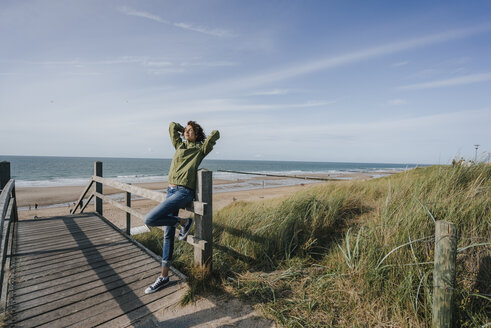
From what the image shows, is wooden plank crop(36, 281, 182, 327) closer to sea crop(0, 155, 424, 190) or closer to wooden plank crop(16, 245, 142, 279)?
wooden plank crop(16, 245, 142, 279)

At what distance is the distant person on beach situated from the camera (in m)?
3.28

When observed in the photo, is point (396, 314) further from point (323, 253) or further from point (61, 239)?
point (61, 239)

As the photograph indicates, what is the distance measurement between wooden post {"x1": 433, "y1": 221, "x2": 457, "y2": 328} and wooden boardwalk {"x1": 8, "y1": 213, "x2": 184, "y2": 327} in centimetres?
290

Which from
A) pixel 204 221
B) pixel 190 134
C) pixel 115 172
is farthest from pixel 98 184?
pixel 115 172

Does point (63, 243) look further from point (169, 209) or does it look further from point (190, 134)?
point (190, 134)

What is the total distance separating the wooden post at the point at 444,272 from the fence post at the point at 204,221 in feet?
8.67

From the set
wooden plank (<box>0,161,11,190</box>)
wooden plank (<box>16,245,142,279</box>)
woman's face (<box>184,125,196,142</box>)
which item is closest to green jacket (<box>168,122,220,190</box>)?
woman's face (<box>184,125,196,142</box>)

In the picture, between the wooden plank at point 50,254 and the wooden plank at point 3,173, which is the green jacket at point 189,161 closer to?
the wooden plank at point 50,254

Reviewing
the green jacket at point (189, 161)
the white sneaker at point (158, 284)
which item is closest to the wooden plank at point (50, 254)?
the white sneaker at point (158, 284)

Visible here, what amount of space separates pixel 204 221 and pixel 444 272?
2764 millimetres

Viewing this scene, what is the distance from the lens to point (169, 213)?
10.9 feet

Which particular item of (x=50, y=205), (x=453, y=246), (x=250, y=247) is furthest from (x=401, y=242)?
(x=50, y=205)

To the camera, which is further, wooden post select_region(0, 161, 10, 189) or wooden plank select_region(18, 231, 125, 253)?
wooden post select_region(0, 161, 10, 189)

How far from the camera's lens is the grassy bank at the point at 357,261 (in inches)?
98.8
